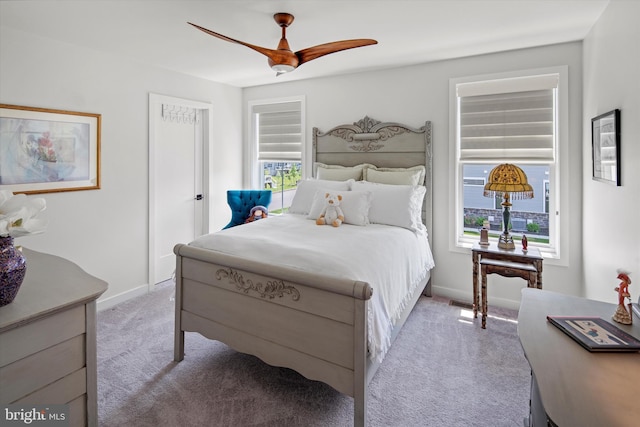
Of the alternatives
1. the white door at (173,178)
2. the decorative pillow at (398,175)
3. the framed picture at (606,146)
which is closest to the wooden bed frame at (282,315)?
the decorative pillow at (398,175)

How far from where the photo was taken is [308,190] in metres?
3.76

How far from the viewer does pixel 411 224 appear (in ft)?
10.6

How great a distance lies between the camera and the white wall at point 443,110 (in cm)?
316

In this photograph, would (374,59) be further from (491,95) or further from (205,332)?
(205,332)

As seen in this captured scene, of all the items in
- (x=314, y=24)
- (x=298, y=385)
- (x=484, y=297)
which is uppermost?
(x=314, y=24)

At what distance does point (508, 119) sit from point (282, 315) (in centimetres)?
293

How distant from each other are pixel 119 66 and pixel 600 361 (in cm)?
432

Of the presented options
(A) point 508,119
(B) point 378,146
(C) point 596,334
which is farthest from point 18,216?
(A) point 508,119

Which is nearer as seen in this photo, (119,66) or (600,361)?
(600,361)

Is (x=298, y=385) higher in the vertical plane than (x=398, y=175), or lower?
lower

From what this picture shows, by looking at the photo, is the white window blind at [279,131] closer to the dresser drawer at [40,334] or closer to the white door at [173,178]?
the white door at [173,178]

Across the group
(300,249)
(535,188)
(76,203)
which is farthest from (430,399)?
(76,203)

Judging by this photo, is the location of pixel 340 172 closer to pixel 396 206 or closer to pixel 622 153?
pixel 396 206

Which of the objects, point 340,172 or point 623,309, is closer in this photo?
point 623,309
